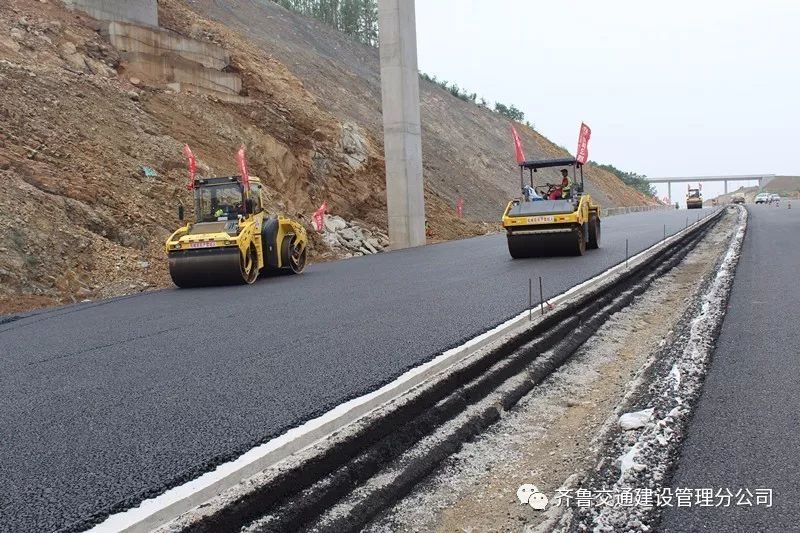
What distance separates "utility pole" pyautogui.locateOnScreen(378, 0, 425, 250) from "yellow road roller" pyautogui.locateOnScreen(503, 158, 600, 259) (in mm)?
7781

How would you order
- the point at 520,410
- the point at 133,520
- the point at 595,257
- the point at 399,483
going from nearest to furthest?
the point at 133,520, the point at 399,483, the point at 520,410, the point at 595,257

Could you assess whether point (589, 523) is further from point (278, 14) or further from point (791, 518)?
point (278, 14)

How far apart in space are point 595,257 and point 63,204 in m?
10.4

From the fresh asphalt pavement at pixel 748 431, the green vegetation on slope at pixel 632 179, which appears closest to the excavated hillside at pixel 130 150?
the fresh asphalt pavement at pixel 748 431

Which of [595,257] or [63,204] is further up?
[63,204]

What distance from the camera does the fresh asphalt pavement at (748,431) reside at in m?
2.59

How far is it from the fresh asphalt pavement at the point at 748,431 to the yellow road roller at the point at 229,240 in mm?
7471

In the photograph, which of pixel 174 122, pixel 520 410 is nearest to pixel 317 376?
pixel 520 410

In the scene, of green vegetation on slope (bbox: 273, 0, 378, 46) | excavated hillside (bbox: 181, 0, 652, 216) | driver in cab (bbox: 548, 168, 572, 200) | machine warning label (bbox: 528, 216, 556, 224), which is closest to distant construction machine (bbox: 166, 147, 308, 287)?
machine warning label (bbox: 528, 216, 556, 224)

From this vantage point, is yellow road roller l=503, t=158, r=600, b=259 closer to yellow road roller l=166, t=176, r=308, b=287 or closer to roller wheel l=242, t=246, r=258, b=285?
yellow road roller l=166, t=176, r=308, b=287

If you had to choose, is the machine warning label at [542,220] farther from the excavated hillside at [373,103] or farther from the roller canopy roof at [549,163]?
the excavated hillside at [373,103]

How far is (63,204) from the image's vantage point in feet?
41.1

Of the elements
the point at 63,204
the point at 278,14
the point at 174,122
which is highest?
the point at 278,14

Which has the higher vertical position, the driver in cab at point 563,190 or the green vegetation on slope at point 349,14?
the green vegetation on slope at point 349,14
